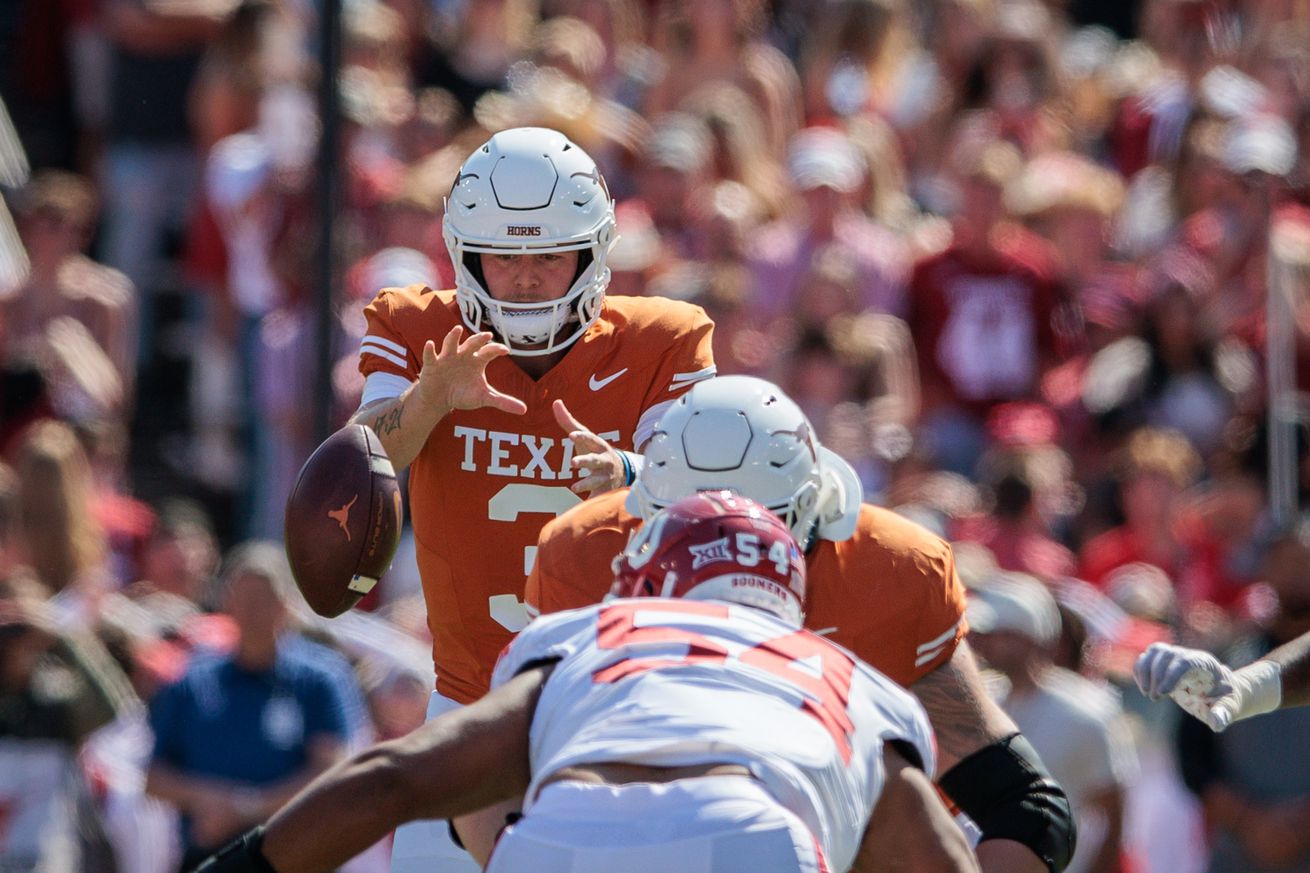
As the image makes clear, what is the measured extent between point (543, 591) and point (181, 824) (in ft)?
13.1

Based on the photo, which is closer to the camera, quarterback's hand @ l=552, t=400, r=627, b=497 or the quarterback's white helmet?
the quarterback's white helmet

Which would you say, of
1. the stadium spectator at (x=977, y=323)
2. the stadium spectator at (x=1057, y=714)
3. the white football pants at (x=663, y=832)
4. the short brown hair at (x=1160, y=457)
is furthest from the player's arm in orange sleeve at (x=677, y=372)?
the stadium spectator at (x=977, y=323)

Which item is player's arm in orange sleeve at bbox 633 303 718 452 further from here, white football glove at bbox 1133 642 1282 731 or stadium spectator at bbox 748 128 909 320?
stadium spectator at bbox 748 128 909 320

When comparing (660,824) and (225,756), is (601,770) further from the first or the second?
(225,756)

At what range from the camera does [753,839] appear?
3664mm

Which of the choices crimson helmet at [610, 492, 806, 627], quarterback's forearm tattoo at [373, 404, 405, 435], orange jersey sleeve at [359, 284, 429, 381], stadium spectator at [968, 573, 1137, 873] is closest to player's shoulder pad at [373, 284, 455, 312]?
orange jersey sleeve at [359, 284, 429, 381]

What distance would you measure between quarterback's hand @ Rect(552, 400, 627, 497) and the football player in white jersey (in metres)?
1.03

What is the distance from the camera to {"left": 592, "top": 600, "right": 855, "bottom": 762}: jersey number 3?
151 inches

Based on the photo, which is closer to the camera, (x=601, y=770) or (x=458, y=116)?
(x=601, y=770)

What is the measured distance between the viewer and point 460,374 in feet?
16.9

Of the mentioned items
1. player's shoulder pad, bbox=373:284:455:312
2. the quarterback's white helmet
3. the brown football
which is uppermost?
the quarterback's white helmet

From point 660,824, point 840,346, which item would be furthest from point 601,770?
point 840,346

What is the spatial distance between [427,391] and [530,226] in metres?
0.43

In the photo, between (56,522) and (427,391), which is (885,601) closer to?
(427,391)
